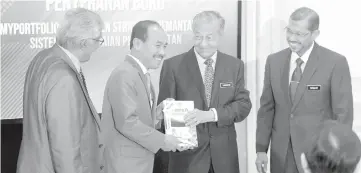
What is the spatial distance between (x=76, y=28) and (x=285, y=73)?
1.59 m

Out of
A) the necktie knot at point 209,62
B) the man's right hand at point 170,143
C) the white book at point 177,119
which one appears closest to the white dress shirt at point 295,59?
the necktie knot at point 209,62

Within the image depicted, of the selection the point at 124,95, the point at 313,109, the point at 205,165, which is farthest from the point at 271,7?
the point at 124,95

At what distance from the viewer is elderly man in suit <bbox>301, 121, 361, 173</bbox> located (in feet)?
5.69

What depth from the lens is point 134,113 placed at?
3.38 m

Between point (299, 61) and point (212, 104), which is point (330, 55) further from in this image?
point (212, 104)

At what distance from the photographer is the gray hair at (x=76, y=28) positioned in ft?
10.5

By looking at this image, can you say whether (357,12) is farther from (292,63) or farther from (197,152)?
(197,152)

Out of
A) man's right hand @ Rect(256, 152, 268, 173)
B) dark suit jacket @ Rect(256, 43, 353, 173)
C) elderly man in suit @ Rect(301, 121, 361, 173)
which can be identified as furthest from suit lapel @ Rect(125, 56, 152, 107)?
elderly man in suit @ Rect(301, 121, 361, 173)

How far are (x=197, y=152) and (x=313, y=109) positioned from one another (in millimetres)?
898

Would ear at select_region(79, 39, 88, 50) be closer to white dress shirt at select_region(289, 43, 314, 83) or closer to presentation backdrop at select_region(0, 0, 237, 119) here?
white dress shirt at select_region(289, 43, 314, 83)

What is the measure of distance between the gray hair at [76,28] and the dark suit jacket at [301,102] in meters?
1.43

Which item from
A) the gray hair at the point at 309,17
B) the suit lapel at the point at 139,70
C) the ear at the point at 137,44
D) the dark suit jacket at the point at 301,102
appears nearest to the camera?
the suit lapel at the point at 139,70

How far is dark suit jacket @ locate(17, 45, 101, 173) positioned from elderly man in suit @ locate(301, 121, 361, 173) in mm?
1592

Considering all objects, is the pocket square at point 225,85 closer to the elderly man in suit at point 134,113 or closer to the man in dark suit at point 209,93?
the man in dark suit at point 209,93
